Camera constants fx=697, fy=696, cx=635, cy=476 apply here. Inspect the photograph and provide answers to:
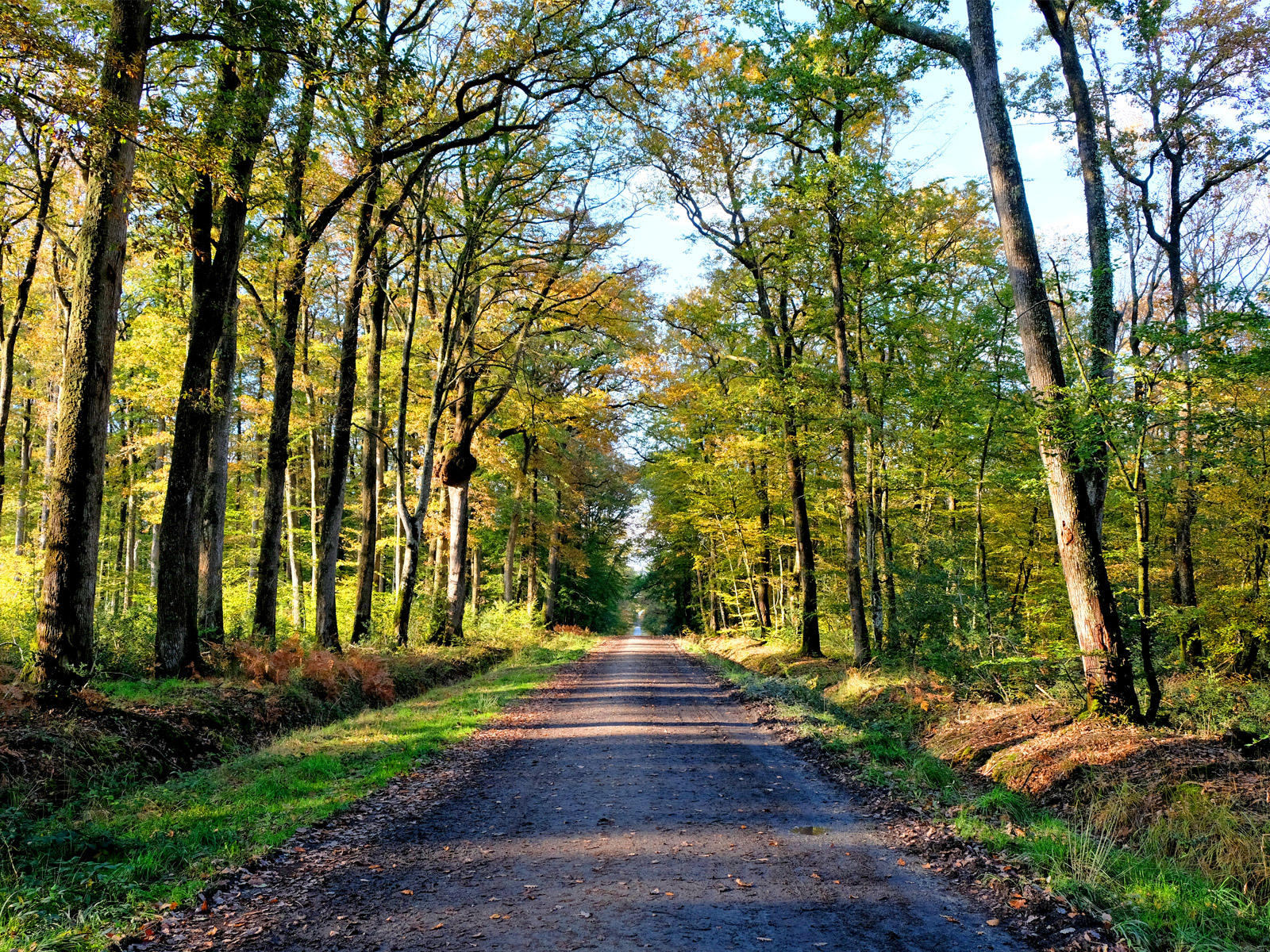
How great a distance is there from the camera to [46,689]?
6.84 m

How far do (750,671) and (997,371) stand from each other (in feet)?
29.7

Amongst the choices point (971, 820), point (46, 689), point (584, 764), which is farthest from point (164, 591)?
point (971, 820)

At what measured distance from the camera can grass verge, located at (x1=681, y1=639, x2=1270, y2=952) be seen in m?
3.80

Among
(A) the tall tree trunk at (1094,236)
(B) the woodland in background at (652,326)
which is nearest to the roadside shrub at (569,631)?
(B) the woodland in background at (652,326)

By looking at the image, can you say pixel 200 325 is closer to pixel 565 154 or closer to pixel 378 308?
pixel 378 308

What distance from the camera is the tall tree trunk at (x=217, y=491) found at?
1149 centimetres

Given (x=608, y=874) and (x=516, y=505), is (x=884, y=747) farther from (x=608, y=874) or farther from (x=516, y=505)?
(x=516, y=505)

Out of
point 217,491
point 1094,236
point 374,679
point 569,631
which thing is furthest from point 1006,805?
point 569,631

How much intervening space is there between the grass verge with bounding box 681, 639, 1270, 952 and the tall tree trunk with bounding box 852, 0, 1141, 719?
74.7 inches

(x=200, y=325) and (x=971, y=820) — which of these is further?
(x=200, y=325)

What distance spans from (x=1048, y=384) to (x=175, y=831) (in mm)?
9234

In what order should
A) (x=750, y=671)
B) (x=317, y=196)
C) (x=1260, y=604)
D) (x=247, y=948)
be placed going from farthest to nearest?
(x=750, y=671)
(x=317, y=196)
(x=1260, y=604)
(x=247, y=948)

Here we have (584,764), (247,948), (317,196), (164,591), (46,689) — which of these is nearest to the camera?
(247,948)

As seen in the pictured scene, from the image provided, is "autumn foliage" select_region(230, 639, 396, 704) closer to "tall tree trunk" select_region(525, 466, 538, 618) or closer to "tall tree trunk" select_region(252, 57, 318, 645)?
"tall tree trunk" select_region(252, 57, 318, 645)
